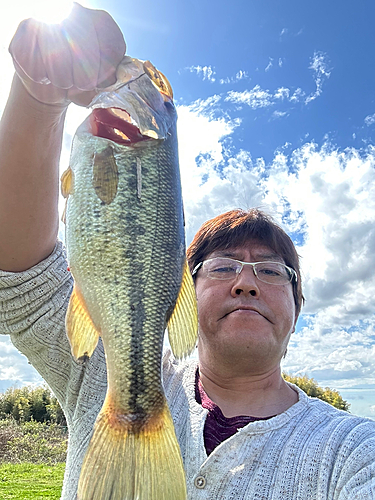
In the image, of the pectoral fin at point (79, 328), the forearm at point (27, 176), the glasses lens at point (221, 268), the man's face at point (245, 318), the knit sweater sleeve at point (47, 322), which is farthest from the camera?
the glasses lens at point (221, 268)

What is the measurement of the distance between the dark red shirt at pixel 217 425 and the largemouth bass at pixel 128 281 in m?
0.88

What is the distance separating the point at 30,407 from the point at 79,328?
88.2ft

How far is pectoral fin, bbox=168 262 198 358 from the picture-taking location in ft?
5.71

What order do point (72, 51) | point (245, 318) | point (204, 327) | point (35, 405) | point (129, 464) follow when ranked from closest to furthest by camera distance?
point (129, 464) → point (72, 51) → point (245, 318) → point (204, 327) → point (35, 405)

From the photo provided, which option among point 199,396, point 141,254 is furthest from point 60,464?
point 141,254

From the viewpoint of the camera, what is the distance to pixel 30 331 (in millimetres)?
2461

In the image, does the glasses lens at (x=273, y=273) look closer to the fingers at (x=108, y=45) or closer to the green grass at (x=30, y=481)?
the fingers at (x=108, y=45)

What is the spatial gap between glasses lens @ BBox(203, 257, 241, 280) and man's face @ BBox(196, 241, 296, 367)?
0.04 m

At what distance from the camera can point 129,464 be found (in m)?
1.47

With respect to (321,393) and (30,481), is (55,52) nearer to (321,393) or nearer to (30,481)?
(30,481)

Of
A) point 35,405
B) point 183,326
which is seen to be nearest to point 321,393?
point 35,405

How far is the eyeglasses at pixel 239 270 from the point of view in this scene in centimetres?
284

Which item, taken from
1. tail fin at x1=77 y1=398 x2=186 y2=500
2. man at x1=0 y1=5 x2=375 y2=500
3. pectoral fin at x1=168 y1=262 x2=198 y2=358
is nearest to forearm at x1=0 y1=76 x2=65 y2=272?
man at x1=0 y1=5 x2=375 y2=500

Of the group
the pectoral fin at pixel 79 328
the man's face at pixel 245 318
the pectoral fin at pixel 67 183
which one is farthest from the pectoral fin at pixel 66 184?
the man's face at pixel 245 318
